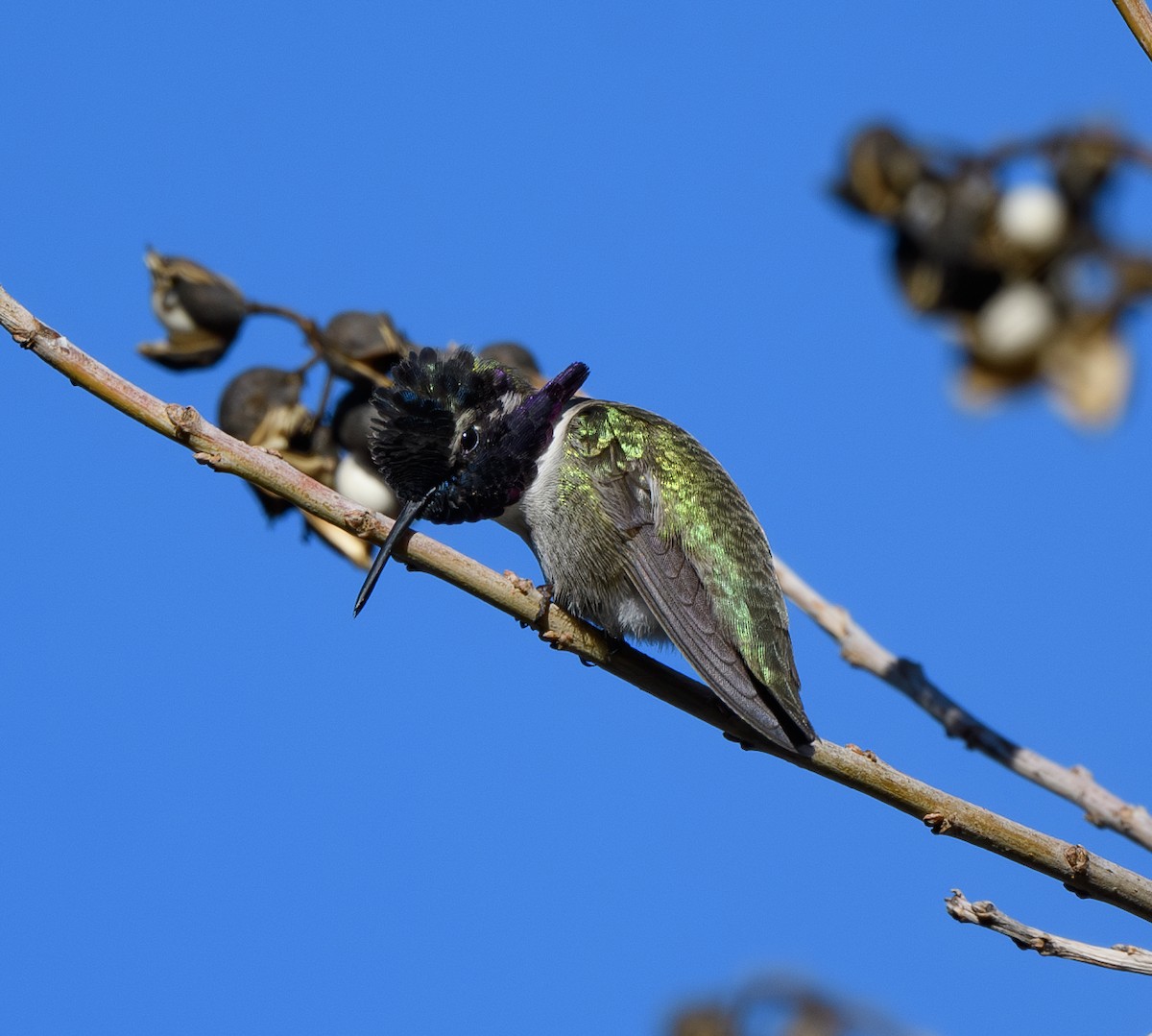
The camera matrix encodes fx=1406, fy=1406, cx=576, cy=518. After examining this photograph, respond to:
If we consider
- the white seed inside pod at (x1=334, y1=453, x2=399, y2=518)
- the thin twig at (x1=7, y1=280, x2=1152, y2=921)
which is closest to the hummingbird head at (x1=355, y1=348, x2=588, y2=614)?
the white seed inside pod at (x1=334, y1=453, x2=399, y2=518)

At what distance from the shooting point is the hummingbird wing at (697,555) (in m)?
3.64

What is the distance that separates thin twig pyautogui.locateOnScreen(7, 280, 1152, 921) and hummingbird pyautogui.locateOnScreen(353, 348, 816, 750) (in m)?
0.78

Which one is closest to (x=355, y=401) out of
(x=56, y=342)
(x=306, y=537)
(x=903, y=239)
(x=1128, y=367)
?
A: (x=306, y=537)

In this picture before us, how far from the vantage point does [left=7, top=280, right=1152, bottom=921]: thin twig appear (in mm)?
2617

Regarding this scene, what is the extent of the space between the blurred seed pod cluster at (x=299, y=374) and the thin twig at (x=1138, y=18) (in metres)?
2.29

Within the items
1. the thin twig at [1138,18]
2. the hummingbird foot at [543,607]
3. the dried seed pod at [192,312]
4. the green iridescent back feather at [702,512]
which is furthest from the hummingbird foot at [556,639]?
the thin twig at [1138,18]

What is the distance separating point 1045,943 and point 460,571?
1.30 meters

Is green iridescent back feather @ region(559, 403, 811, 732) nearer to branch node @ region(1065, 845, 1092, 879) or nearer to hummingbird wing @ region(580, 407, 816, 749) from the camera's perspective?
hummingbird wing @ region(580, 407, 816, 749)

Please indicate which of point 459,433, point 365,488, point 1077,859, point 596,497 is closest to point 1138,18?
point 1077,859

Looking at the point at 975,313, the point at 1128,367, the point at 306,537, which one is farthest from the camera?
the point at 306,537

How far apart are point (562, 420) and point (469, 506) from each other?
1.41 feet

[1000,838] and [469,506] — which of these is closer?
[1000,838]

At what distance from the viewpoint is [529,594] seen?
3.38 meters

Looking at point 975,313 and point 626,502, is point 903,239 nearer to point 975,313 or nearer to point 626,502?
point 975,313
